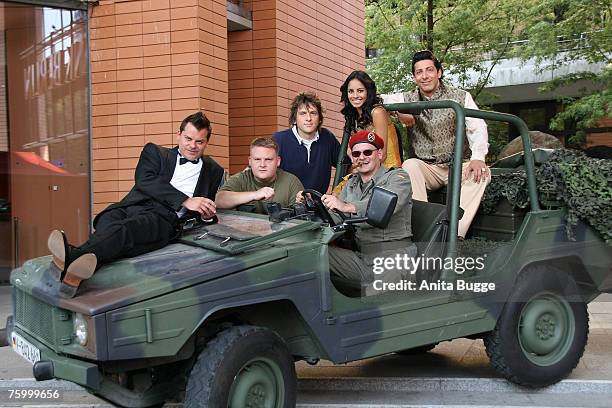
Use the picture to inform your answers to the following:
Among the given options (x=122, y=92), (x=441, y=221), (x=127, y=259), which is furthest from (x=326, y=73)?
(x=127, y=259)

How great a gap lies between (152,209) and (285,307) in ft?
3.36

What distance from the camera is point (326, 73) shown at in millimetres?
11344

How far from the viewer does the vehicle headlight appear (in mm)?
3607

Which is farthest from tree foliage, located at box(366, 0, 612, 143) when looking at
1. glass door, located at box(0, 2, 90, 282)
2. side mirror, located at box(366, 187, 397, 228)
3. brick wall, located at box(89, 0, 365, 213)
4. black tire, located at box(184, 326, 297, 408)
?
black tire, located at box(184, 326, 297, 408)

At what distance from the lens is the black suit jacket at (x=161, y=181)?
475 centimetres

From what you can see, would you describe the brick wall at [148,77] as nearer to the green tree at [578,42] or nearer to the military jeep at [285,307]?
the military jeep at [285,307]

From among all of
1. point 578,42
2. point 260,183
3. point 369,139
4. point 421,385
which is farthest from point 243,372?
point 578,42

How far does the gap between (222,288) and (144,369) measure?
66cm

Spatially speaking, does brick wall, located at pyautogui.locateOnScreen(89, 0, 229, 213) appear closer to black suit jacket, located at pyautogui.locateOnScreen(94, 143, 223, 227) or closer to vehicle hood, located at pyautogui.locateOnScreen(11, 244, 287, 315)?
black suit jacket, located at pyautogui.locateOnScreen(94, 143, 223, 227)

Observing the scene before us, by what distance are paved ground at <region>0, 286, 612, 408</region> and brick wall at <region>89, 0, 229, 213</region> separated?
3.01 meters

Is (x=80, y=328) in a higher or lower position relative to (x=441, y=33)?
lower

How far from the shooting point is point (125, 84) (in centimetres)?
850

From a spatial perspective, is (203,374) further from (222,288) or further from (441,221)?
(441,221)

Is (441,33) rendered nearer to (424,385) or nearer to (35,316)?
(424,385)
